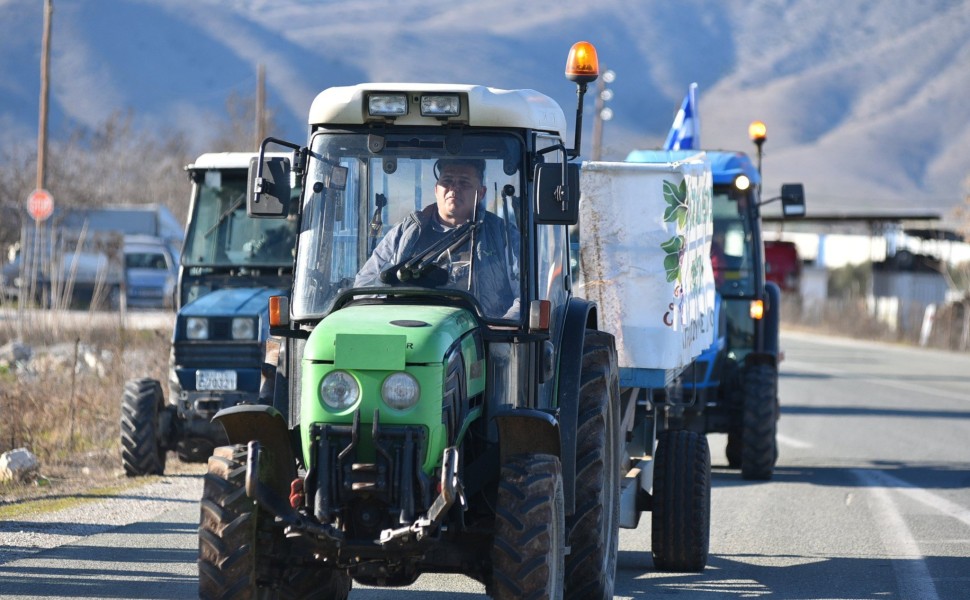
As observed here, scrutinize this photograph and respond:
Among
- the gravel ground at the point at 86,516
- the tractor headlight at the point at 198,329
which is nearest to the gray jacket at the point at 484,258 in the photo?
→ the gravel ground at the point at 86,516

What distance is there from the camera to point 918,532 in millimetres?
11164

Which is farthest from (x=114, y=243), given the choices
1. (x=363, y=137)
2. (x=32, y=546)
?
(x=363, y=137)

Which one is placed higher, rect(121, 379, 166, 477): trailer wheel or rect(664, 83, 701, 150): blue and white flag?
rect(664, 83, 701, 150): blue and white flag

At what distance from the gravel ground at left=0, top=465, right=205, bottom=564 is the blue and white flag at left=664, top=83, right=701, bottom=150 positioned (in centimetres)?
619

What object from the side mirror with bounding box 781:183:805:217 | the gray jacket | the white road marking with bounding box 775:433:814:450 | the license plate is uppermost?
the side mirror with bounding box 781:183:805:217

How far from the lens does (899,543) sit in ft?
35.0

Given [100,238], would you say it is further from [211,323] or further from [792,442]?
[211,323]

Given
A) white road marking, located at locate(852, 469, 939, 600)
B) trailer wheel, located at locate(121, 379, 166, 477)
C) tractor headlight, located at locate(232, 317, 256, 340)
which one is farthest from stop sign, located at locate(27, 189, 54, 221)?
white road marking, located at locate(852, 469, 939, 600)

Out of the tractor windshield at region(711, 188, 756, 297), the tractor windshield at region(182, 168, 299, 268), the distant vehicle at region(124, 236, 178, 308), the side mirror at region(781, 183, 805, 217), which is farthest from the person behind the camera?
the distant vehicle at region(124, 236, 178, 308)

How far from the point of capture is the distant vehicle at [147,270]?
39.8m

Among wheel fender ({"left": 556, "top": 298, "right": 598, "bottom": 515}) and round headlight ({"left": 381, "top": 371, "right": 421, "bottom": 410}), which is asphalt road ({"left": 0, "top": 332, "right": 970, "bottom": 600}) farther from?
round headlight ({"left": 381, "top": 371, "right": 421, "bottom": 410})

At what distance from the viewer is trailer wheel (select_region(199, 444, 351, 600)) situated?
21.7 ft

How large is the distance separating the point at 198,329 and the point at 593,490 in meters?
6.42

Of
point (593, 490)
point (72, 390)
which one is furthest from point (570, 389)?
point (72, 390)
